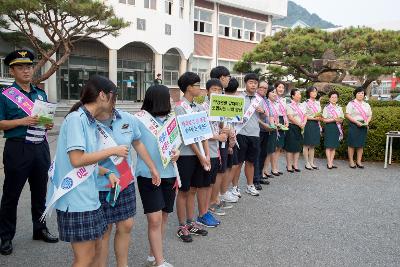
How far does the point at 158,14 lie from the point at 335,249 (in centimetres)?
2265

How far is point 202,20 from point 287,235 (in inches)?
1052

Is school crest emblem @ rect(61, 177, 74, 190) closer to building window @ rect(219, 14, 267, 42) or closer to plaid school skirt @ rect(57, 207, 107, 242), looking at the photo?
plaid school skirt @ rect(57, 207, 107, 242)

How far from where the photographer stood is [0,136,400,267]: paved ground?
3.67m

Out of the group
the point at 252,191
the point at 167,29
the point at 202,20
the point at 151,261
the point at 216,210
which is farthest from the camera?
the point at 202,20

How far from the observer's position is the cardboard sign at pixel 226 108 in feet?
14.9

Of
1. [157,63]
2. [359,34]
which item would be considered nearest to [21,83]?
[359,34]

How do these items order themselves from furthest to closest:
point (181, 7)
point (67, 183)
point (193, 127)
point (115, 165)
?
point (181, 7) → point (193, 127) → point (115, 165) → point (67, 183)

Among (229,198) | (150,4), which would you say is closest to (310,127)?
(229,198)

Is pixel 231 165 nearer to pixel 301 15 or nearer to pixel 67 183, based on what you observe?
pixel 67 183

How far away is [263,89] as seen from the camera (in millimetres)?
6180

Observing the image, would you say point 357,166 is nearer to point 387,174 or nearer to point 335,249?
point 387,174

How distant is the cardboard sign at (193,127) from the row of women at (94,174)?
0.64 m

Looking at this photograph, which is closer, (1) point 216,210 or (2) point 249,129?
(1) point 216,210

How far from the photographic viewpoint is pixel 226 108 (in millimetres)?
4660
